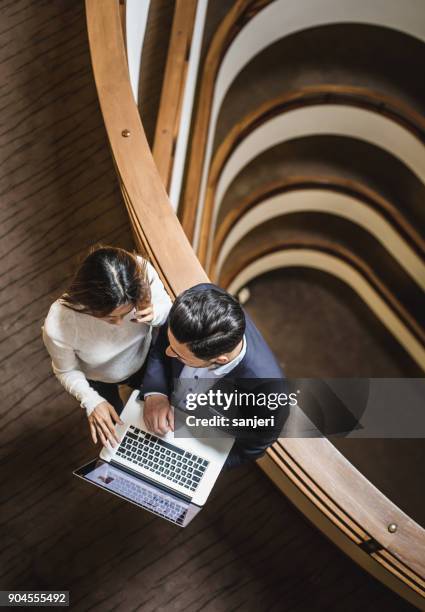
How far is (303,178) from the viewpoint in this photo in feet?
23.8

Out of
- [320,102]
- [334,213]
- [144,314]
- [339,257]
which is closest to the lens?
[144,314]

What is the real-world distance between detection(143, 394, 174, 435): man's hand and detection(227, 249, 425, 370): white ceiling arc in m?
5.69

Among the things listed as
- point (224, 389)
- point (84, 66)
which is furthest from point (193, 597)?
point (84, 66)

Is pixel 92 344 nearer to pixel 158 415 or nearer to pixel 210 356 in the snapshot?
pixel 158 415

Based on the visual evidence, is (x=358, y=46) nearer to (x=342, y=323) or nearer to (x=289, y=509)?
(x=342, y=323)

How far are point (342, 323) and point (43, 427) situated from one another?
6.31 meters

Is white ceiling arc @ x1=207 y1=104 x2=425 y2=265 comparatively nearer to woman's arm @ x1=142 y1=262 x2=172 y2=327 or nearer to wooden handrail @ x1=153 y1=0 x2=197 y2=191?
wooden handrail @ x1=153 y1=0 x2=197 y2=191

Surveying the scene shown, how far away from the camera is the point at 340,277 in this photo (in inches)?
340

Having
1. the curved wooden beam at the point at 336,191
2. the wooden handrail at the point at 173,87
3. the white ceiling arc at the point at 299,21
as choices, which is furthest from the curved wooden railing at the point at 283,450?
the curved wooden beam at the point at 336,191

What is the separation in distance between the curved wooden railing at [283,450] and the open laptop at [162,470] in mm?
307

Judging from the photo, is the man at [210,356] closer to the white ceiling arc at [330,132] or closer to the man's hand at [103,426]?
the man's hand at [103,426]

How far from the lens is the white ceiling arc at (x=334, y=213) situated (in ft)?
24.3

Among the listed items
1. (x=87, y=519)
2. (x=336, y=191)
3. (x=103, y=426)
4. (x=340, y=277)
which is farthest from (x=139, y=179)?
(x=340, y=277)

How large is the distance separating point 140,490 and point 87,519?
2.47 ft
